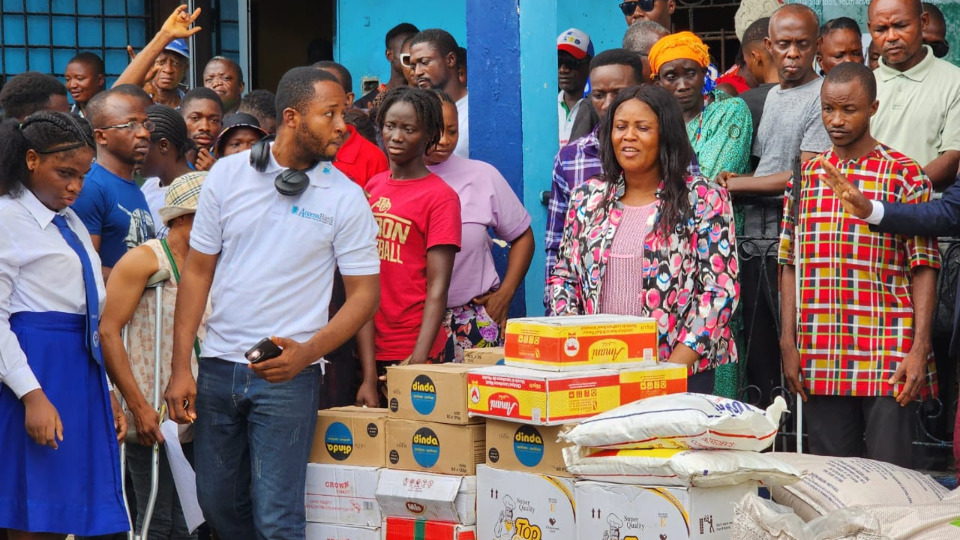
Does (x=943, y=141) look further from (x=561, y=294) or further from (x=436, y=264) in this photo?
(x=436, y=264)

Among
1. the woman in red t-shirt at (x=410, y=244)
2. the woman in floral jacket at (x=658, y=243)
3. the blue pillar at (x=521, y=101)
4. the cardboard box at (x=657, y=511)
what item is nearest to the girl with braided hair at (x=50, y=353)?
the woman in red t-shirt at (x=410, y=244)

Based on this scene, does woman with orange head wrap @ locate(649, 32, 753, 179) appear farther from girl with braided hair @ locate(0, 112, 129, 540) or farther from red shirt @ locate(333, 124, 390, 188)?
girl with braided hair @ locate(0, 112, 129, 540)

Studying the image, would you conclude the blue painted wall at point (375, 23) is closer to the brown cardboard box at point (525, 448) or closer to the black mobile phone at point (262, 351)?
the brown cardboard box at point (525, 448)

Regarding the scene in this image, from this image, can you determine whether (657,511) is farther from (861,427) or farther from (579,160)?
(579,160)

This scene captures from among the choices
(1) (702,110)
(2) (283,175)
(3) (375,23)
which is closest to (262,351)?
(2) (283,175)

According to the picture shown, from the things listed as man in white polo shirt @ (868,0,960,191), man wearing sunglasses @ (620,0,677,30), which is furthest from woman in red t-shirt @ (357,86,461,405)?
man wearing sunglasses @ (620,0,677,30)

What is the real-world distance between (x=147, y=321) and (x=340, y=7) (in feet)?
21.1

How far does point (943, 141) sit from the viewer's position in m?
5.86

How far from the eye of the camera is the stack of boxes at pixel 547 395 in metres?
4.44

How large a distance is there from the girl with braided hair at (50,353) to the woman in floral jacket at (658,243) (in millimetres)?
1897

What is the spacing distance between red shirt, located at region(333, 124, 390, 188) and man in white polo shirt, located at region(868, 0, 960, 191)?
2.50 meters

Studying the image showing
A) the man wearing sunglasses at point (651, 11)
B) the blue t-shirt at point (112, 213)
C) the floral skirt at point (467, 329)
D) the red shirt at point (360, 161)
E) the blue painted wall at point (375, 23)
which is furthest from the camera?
the blue painted wall at point (375, 23)

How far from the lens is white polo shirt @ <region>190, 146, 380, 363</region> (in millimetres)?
4559

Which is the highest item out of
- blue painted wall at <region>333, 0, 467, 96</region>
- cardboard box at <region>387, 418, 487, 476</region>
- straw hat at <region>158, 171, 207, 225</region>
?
blue painted wall at <region>333, 0, 467, 96</region>
